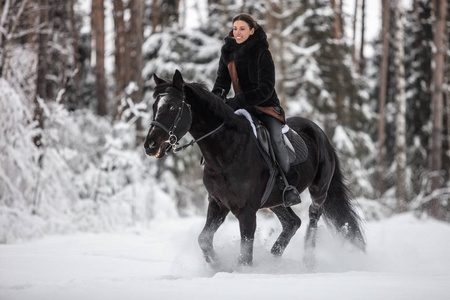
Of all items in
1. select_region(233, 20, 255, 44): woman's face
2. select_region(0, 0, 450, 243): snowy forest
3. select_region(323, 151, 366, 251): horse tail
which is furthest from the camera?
select_region(0, 0, 450, 243): snowy forest

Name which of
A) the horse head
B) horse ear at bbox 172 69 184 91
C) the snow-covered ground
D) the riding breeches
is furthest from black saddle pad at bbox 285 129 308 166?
horse ear at bbox 172 69 184 91

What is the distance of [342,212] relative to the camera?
24.8ft

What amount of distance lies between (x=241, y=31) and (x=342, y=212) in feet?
10.5

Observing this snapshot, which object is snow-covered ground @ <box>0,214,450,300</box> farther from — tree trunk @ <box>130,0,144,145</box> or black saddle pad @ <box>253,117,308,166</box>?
tree trunk @ <box>130,0,144,145</box>

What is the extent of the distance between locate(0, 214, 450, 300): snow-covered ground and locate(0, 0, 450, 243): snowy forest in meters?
1.88

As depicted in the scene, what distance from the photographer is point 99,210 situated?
11.9 m

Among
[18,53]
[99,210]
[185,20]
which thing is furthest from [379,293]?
[185,20]

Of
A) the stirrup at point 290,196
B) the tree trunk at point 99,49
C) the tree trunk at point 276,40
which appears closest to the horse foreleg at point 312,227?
the stirrup at point 290,196

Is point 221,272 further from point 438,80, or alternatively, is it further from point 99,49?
point 438,80

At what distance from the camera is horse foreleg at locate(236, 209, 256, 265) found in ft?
18.2

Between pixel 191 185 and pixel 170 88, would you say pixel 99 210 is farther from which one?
pixel 191 185

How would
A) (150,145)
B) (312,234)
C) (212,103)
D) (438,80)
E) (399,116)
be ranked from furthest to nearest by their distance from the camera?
(399,116), (438,80), (312,234), (212,103), (150,145)

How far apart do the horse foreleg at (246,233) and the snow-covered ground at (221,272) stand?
11 cm

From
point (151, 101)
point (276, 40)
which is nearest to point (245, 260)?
point (276, 40)
